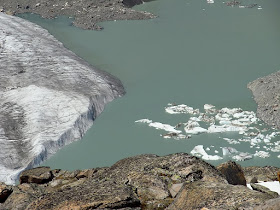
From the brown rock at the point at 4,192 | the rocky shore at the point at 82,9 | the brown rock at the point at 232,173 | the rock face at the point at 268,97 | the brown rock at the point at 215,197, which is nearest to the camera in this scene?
the brown rock at the point at 215,197

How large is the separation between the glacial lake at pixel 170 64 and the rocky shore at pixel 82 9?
0.96m

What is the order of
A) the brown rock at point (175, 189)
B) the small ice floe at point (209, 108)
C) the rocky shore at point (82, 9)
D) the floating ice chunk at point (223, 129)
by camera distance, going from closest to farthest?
the brown rock at point (175, 189) < the floating ice chunk at point (223, 129) < the small ice floe at point (209, 108) < the rocky shore at point (82, 9)

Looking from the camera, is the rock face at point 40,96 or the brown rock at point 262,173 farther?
the rock face at point 40,96

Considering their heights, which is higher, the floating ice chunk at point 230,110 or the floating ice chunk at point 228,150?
the floating ice chunk at point 230,110

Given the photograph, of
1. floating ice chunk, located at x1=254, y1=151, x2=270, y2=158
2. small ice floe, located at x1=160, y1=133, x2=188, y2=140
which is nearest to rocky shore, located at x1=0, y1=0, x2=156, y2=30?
small ice floe, located at x1=160, y1=133, x2=188, y2=140

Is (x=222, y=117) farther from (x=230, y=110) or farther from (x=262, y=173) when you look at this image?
(x=262, y=173)

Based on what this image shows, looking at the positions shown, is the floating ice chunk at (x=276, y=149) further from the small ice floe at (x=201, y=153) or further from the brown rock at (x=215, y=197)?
the brown rock at (x=215, y=197)

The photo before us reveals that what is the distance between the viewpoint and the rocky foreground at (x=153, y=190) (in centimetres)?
774

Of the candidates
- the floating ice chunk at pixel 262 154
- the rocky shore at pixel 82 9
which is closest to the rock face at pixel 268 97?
the floating ice chunk at pixel 262 154

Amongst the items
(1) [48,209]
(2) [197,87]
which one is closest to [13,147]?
(2) [197,87]

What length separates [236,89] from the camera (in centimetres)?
2519

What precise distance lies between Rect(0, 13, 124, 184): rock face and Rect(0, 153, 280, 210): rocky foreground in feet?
26.8

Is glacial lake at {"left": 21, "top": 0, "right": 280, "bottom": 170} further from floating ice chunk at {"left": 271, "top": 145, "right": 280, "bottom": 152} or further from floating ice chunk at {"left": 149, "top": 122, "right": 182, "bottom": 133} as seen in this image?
floating ice chunk at {"left": 271, "top": 145, "right": 280, "bottom": 152}

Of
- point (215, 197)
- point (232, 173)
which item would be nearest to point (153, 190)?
point (215, 197)
